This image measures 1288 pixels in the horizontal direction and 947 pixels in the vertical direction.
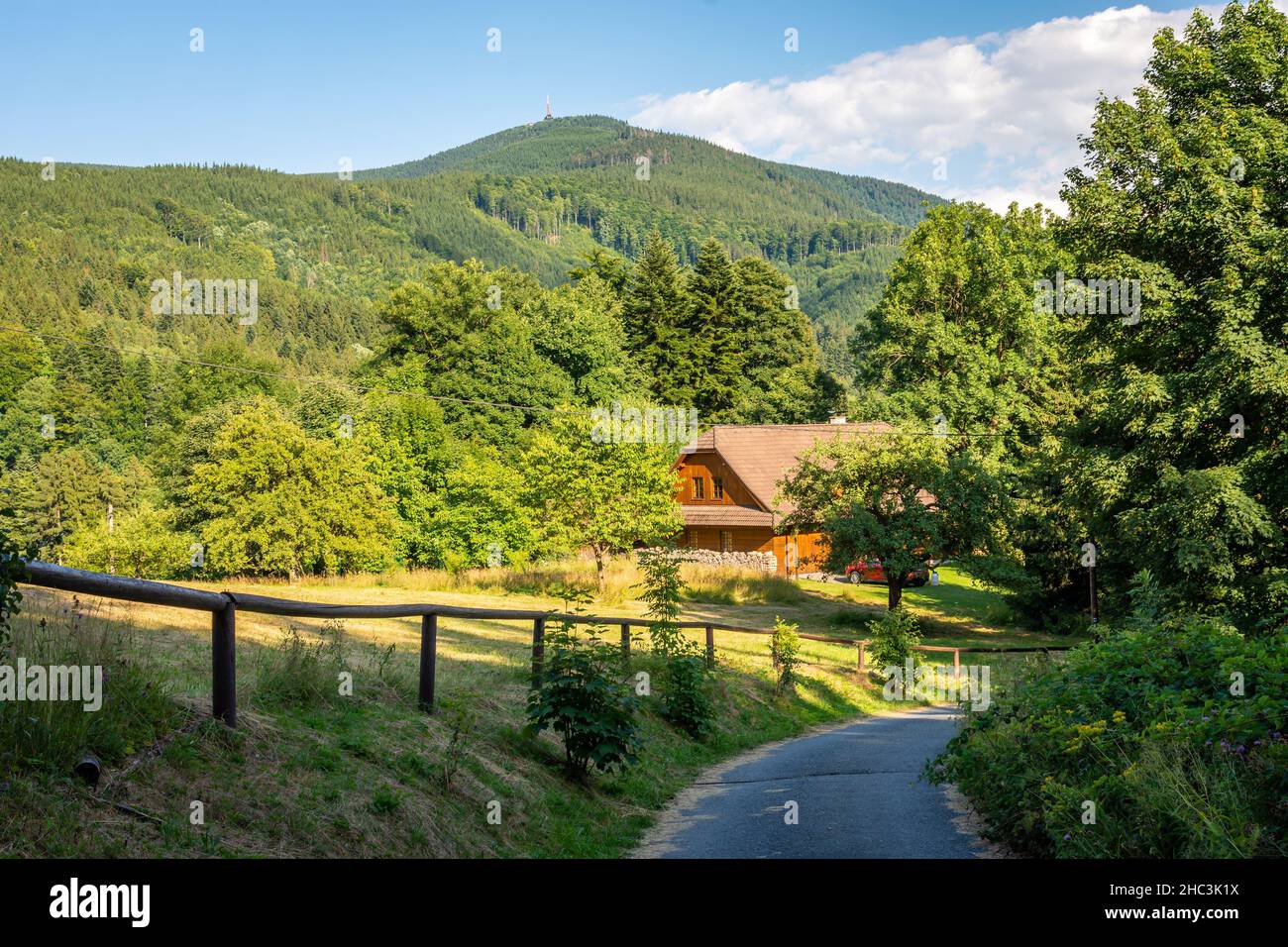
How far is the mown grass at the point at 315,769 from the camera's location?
563 cm

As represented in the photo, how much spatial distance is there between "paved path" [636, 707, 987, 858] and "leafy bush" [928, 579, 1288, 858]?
0.56 metres

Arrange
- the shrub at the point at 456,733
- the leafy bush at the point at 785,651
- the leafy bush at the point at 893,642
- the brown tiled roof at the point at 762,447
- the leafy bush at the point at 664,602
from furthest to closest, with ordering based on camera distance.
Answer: the brown tiled roof at the point at 762,447
the leafy bush at the point at 893,642
the leafy bush at the point at 785,651
the leafy bush at the point at 664,602
the shrub at the point at 456,733

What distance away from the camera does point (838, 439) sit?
138 ft

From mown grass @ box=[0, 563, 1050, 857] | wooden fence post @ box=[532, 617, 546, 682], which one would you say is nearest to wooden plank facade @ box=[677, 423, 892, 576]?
mown grass @ box=[0, 563, 1050, 857]

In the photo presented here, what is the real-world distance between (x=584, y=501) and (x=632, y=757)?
31572 mm

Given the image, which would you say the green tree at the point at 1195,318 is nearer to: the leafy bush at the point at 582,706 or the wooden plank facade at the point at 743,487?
the leafy bush at the point at 582,706

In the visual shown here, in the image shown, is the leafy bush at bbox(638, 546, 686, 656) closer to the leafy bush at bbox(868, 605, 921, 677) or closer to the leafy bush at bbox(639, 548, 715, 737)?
the leafy bush at bbox(639, 548, 715, 737)

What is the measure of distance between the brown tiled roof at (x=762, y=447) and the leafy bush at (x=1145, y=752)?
153ft

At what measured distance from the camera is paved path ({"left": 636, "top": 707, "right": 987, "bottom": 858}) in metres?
8.16

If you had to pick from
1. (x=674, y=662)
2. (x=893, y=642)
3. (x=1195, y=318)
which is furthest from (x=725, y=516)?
(x=674, y=662)

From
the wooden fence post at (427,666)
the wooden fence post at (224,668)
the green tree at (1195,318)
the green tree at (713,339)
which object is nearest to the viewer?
the wooden fence post at (224,668)

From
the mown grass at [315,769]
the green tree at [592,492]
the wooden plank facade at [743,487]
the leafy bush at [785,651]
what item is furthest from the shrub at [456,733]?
the wooden plank facade at [743,487]

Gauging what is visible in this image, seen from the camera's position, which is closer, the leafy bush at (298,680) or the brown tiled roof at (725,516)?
the leafy bush at (298,680)
